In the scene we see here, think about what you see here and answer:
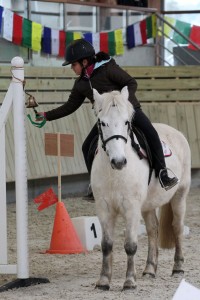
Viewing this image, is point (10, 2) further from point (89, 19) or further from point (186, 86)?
point (186, 86)

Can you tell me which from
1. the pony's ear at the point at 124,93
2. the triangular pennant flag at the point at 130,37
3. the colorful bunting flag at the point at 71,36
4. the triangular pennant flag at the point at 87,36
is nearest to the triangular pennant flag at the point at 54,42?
the colorful bunting flag at the point at 71,36

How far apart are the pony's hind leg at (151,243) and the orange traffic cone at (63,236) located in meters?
1.02

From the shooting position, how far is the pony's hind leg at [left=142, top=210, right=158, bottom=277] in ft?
23.6

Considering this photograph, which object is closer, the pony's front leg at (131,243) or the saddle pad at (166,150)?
the pony's front leg at (131,243)

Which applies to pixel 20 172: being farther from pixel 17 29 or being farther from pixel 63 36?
pixel 63 36

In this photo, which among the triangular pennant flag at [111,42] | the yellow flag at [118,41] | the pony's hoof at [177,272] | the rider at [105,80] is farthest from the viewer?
the yellow flag at [118,41]

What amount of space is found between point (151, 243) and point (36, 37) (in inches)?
231

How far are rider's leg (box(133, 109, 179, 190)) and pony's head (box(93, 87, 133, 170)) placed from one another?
51 centimetres

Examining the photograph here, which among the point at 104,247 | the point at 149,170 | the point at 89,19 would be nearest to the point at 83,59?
the point at 149,170

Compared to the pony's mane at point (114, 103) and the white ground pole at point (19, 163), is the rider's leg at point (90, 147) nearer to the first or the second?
the white ground pole at point (19, 163)

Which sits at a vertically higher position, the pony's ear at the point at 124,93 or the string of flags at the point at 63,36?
the string of flags at the point at 63,36

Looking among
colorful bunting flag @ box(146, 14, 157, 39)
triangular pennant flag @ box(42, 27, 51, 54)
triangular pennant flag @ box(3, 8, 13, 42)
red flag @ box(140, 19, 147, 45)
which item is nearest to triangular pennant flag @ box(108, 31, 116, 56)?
Result: red flag @ box(140, 19, 147, 45)

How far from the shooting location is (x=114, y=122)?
6277 mm

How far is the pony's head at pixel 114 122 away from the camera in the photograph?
6.16 metres
